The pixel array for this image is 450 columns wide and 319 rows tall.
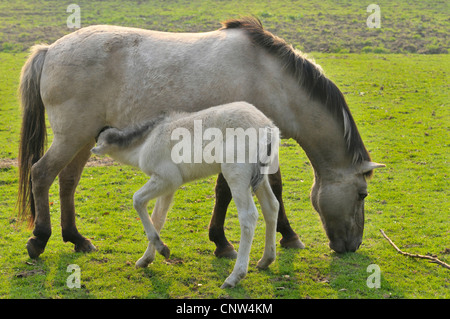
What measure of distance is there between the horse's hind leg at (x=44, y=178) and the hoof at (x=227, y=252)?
87.9 inches

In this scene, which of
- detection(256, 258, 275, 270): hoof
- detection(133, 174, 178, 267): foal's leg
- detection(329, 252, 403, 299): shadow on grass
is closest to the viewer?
detection(329, 252, 403, 299): shadow on grass

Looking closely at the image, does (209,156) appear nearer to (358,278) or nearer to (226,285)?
(226,285)

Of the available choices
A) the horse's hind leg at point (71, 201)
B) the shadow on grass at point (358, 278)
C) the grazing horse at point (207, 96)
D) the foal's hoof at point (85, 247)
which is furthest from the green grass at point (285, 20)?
the foal's hoof at point (85, 247)

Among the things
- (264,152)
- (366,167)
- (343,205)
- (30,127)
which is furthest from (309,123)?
(30,127)

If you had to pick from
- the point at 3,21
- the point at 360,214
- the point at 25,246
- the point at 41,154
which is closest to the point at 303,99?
the point at 360,214

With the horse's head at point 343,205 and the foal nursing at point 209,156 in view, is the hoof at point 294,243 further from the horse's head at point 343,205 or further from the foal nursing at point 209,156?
the foal nursing at point 209,156

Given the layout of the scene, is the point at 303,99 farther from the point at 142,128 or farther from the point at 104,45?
the point at 104,45

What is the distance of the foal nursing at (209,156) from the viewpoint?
19.2 ft

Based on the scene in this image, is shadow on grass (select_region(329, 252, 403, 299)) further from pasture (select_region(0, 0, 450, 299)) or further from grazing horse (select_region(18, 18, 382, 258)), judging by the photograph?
grazing horse (select_region(18, 18, 382, 258))

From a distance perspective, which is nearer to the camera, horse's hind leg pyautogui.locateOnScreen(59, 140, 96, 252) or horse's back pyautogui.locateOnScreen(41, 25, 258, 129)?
horse's back pyautogui.locateOnScreen(41, 25, 258, 129)

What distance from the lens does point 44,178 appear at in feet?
22.7

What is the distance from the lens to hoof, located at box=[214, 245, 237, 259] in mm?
7039

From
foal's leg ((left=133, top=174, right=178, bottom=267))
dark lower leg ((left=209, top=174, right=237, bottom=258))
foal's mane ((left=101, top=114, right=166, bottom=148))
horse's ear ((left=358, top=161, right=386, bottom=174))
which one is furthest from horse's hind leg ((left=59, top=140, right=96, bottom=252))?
horse's ear ((left=358, top=161, right=386, bottom=174))

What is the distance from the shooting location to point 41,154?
7.49 metres
